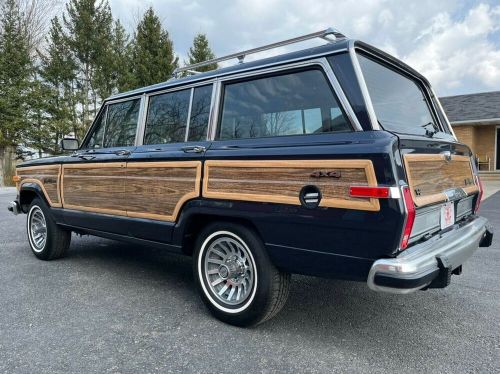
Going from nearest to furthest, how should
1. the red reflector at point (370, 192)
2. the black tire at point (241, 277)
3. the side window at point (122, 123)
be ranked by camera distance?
the red reflector at point (370, 192), the black tire at point (241, 277), the side window at point (122, 123)

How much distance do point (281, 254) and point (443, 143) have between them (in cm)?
155

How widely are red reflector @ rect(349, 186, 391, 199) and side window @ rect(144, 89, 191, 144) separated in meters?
1.78

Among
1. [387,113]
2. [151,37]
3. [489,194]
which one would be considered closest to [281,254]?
[387,113]

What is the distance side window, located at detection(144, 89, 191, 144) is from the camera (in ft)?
12.4

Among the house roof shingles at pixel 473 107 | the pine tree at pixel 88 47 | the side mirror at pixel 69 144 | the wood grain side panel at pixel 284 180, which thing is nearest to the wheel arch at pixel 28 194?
the side mirror at pixel 69 144

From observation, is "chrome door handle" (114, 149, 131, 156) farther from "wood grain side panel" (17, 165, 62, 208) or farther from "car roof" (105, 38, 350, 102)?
"wood grain side panel" (17, 165, 62, 208)

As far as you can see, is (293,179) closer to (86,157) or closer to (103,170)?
(103,170)

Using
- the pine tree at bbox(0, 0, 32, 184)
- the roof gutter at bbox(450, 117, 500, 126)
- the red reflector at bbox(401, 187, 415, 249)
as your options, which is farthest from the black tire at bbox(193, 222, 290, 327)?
the pine tree at bbox(0, 0, 32, 184)

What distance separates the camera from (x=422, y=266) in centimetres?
246

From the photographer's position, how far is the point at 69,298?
12.6 feet

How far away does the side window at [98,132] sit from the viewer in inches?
187

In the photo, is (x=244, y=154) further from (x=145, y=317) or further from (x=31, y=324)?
(x=31, y=324)

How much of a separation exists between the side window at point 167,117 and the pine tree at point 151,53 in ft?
69.9

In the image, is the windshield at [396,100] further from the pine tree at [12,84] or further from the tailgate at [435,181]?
the pine tree at [12,84]
